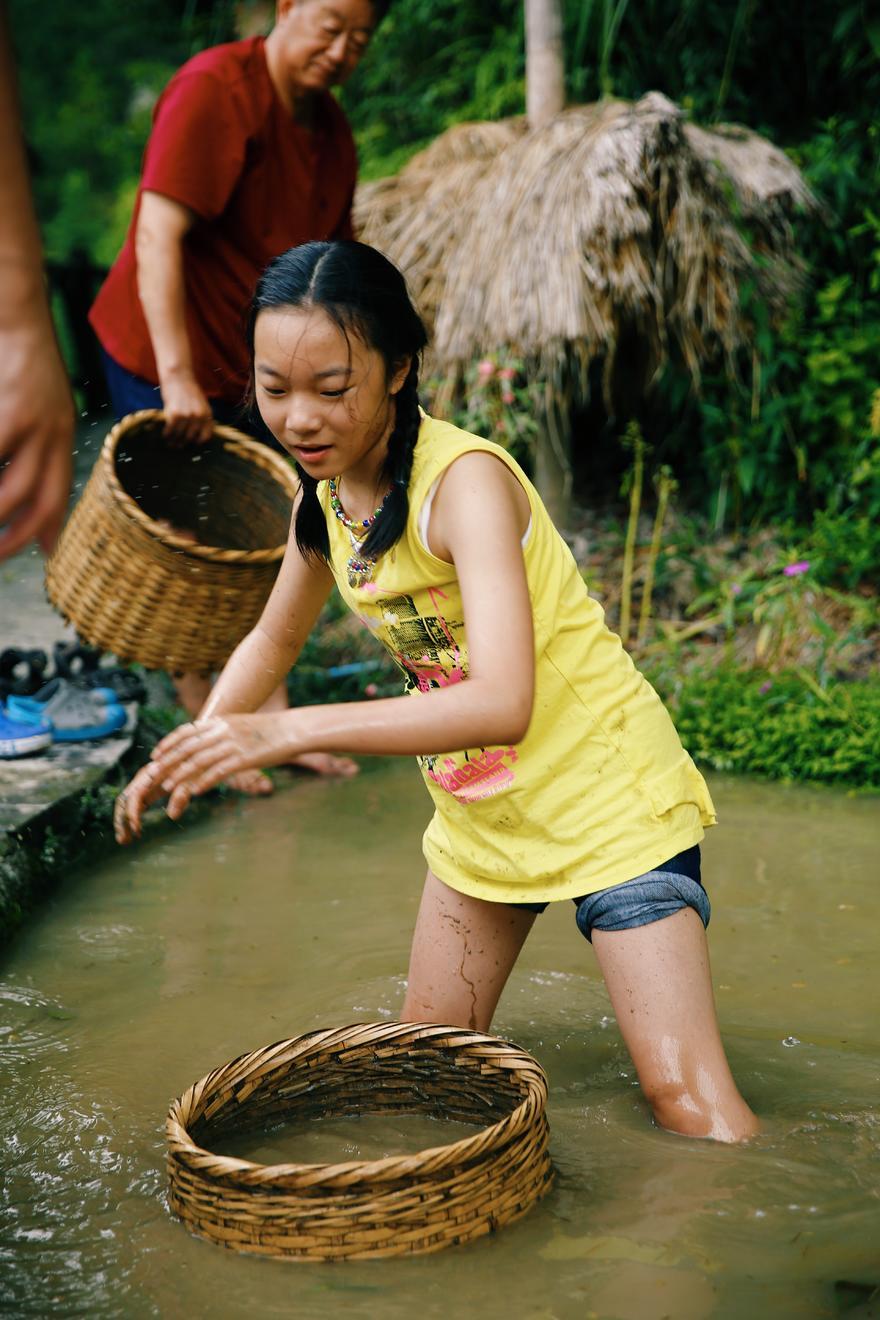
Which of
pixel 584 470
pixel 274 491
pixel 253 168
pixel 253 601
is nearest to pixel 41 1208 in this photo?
pixel 253 601

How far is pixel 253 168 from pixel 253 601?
1.23 meters

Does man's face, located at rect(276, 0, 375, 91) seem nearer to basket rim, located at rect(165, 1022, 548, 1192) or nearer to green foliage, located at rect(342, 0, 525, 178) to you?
basket rim, located at rect(165, 1022, 548, 1192)

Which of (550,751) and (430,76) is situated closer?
(550,751)

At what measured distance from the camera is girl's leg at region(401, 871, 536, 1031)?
230cm

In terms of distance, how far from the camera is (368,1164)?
1.75 metres

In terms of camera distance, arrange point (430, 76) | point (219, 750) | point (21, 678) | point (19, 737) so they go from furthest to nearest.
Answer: point (430, 76) < point (21, 678) < point (19, 737) < point (219, 750)

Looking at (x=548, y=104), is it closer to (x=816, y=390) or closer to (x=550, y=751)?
(x=816, y=390)

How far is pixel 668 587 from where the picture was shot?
542 centimetres

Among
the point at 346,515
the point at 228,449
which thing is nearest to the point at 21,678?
the point at 228,449

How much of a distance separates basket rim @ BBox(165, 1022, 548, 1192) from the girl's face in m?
0.88

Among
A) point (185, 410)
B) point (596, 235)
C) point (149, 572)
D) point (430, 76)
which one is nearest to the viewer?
point (149, 572)

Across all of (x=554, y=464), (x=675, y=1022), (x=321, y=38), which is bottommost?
(x=554, y=464)

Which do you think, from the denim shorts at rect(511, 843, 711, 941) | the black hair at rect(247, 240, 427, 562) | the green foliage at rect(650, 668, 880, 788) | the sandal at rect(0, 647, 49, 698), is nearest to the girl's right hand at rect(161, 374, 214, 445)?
the sandal at rect(0, 647, 49, 698)

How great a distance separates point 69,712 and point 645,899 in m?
2.34
